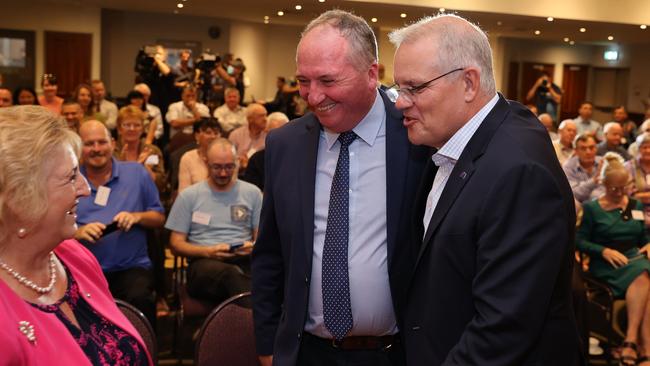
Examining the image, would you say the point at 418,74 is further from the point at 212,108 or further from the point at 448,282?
the point at 212,108

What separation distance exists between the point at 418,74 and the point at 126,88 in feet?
53.0

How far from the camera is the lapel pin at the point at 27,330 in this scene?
158 centimetres

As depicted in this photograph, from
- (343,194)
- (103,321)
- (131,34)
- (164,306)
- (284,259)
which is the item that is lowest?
(164,306)

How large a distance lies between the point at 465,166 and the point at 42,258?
41.5 inches

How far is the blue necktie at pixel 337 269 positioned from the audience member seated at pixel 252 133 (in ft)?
17.7

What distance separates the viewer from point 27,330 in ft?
5.23

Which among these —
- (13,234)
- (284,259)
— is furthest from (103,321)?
(284,259)

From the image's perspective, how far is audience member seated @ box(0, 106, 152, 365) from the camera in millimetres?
1596

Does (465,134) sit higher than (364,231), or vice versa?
(465,134)

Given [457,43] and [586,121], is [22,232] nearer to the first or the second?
A: [457,43]

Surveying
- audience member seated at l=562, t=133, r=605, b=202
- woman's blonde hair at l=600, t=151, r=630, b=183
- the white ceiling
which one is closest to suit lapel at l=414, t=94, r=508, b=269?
woman's blonde hair at l=600, t=151, r=630, b=183

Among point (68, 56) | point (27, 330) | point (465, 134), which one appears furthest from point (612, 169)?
point (68, 56)

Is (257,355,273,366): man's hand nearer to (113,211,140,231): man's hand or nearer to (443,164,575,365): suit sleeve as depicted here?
(443,164,575,365): suit sleeve

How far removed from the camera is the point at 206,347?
2482mm
